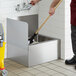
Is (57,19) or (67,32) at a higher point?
(57,19)

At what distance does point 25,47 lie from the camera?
318 centimetres

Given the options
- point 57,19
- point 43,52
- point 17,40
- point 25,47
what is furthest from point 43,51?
point 57,19

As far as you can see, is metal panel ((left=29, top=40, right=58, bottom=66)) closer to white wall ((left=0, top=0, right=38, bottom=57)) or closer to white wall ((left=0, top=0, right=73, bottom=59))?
white wall ((left=0, top=0, right=73, bottom=59))

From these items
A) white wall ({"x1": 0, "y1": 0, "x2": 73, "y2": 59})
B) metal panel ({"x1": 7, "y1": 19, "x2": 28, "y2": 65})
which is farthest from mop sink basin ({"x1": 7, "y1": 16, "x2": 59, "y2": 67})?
white wall ({"x1": 0, "y1": 0, "x2": 73, "y2": 59})

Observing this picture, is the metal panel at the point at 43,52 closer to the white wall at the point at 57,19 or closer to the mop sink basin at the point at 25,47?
the mop sink basin at the point at 25,47

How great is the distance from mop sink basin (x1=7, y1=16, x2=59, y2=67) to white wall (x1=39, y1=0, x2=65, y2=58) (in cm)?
9

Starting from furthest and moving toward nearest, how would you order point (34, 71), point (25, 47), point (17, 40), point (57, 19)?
point (57, 19)
point (17, 40)
point (25, 47)
point (34, 71)

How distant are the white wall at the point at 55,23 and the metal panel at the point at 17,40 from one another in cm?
58

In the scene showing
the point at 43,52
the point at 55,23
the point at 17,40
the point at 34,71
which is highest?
the point at 55,23

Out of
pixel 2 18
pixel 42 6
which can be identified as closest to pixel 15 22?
pixel 2 18

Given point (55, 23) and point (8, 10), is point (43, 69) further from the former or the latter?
point (8, 10)

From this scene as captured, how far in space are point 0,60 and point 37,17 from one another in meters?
1.23

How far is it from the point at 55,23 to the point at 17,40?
0.65 m

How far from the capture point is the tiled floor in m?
2.90
